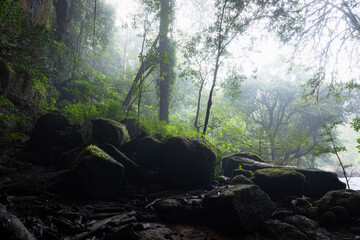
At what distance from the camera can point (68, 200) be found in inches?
160

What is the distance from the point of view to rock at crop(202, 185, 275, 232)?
12.1ft

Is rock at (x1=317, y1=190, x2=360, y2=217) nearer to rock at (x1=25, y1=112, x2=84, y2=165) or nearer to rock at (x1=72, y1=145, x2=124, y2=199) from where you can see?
rock at (x1=72, y1=145, x2=124, y2=199)

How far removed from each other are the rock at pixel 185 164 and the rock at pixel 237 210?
1.78m

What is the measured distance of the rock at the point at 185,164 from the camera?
235 inches

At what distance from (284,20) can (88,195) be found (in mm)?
12484

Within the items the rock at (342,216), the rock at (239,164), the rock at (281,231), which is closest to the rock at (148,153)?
the rock at (239,164)

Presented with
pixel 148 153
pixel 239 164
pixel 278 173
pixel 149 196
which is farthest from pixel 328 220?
pixel 148 153

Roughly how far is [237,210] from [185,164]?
252 centimetres

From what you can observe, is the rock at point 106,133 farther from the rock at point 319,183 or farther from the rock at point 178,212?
the rock at point 319,183

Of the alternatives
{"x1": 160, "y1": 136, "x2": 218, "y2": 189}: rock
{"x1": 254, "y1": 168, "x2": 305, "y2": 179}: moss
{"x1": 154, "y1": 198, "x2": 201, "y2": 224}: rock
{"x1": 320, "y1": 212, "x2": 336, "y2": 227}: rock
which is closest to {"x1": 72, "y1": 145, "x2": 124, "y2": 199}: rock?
{"x1": 154, "y1": 198, "x2": 201, "y2": 224}: rock

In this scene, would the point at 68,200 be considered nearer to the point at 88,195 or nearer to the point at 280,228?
the point at 88,195

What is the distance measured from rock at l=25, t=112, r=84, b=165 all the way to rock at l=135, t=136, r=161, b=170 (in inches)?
94.5

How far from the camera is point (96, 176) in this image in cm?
447

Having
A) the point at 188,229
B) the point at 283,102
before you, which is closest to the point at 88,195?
the point at 188,229
